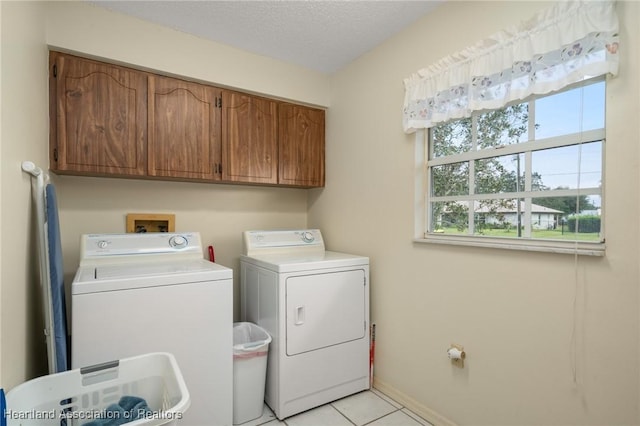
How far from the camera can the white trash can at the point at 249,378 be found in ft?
6.48

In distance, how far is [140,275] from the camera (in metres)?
1.67

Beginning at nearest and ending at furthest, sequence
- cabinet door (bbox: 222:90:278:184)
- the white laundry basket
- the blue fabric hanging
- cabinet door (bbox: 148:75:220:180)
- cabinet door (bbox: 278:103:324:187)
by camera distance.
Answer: the white laundry basket
the blue fabric hanging
cabinet door (bbox: 148:75:220:180)
cabinet door (bbox: 222:90:278:184)
cabinet door (bbox: 278:103:324:187)

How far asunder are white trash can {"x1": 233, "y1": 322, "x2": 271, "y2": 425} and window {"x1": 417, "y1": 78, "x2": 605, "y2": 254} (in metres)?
1.33

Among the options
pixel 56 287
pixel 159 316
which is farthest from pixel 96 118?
pixel 159 316

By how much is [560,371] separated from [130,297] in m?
2.08

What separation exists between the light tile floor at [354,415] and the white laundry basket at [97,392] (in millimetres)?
877

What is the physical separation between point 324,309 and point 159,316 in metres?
1.02

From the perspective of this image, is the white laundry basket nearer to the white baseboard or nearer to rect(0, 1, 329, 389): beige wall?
rect(0, 1, 329, 389): beige wall

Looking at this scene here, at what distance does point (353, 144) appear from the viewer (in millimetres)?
2676

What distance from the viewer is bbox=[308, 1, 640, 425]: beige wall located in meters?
1.28

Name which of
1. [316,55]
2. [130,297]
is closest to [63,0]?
[316,55]

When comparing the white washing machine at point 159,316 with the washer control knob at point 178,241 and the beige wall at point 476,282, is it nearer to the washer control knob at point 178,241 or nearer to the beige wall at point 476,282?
the washer control knob at point 178,241

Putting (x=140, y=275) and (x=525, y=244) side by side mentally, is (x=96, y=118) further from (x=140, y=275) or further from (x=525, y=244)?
(x=525, y=244)

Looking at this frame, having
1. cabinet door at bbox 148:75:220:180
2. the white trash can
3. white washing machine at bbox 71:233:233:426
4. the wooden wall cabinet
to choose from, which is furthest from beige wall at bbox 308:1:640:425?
white washing machine at bbox 71:233:233:426
